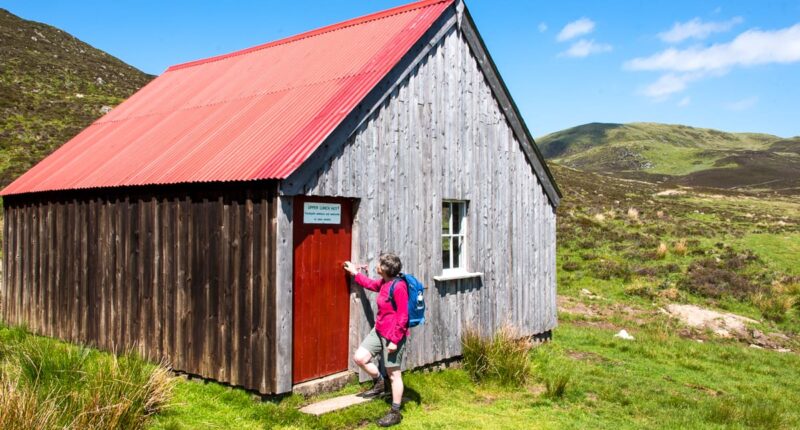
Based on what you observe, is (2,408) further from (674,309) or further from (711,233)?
(711,233)

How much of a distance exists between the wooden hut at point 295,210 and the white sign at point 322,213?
21 mm

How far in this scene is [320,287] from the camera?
813 centimetres

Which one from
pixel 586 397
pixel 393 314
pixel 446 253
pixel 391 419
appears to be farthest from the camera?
pixel 446 253

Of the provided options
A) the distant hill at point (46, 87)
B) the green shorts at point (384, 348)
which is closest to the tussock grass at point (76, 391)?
the green shorts at point (384, 348)

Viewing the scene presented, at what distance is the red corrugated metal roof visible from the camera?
8.06 metres

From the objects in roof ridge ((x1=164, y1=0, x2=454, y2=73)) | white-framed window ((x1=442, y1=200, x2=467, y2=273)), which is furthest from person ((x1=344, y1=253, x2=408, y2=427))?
roof ridge ((x1=164, y1=0, x2=454, y2=73))

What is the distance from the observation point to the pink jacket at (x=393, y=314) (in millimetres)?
7219

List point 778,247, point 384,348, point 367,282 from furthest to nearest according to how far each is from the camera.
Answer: point 778,247
point 367,282
point 384,348

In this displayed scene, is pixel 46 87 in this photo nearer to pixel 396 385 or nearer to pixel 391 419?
pixel 396 385

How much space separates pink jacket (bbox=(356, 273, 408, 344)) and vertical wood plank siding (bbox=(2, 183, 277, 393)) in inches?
48.6

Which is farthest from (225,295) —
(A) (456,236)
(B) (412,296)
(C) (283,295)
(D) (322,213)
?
(A) (456,236)

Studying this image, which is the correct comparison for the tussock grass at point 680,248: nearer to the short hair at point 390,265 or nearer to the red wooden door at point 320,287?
the red wooden door at point 320,287

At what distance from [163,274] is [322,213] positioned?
2422mm

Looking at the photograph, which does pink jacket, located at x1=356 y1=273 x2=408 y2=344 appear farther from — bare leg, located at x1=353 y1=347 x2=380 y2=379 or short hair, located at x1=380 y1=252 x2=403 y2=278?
bare leg, located at x1=353 y1=347 x2=380 y2=379
